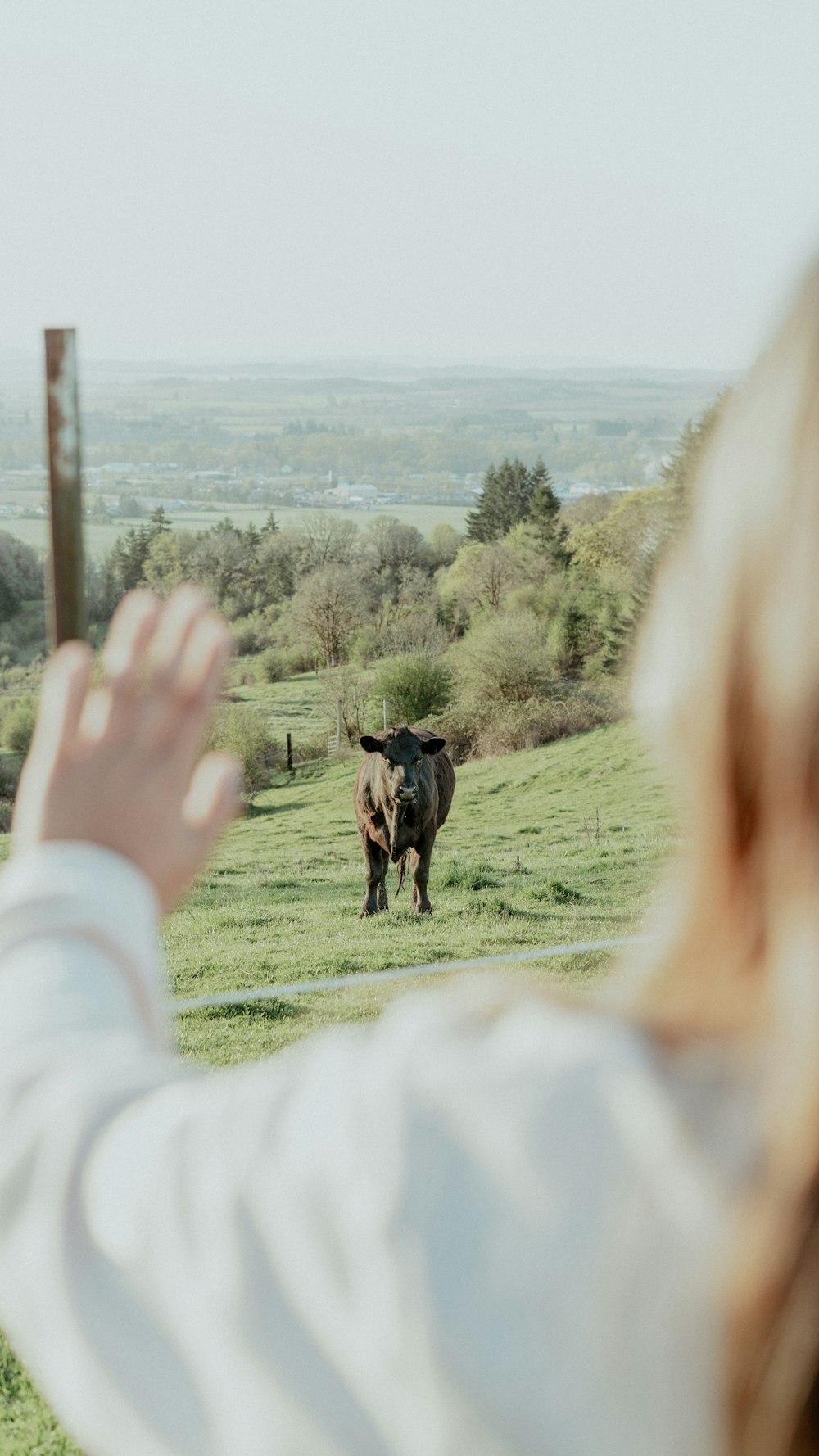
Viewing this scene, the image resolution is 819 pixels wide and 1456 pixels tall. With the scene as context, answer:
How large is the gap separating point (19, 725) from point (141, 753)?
1089 cm

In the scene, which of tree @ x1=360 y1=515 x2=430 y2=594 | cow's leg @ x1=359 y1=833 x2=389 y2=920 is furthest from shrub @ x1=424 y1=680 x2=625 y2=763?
cow's leg @ x1=359 y1=833 x2=389 y2=920

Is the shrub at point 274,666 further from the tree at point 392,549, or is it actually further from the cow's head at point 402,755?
the cow's head at point 402,755

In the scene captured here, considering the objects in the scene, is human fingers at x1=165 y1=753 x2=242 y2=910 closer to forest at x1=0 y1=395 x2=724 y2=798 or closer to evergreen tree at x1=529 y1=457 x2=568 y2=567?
forest at x1=0 y1=395 x2=724 y2=798

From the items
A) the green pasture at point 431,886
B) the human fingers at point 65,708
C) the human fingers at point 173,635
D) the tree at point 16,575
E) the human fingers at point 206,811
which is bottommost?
the green pasture at point 431,886

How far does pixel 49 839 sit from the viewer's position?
41cm

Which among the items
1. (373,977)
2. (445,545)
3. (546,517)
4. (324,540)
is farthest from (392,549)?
(373,977)

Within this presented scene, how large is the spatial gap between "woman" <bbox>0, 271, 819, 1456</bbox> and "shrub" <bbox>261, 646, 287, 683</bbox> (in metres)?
12.6

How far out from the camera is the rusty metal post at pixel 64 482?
1520 mm

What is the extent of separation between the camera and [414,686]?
1265 cm

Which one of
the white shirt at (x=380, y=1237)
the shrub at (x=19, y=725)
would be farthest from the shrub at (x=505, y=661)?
the white shirt at (x=380, y=1237)

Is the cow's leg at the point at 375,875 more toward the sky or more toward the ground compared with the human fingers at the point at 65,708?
more toward the ground

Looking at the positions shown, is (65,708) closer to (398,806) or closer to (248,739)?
(398,806)

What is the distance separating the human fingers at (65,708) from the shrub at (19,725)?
10.6 metres

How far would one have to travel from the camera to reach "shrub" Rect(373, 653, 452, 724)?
12.6 meters
